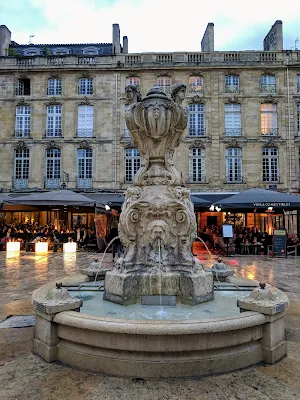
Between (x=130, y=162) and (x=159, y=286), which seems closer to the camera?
(x=159, y=286)

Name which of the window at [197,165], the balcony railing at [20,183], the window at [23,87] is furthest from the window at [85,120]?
the window at [197,165]

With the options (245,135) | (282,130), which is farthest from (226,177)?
(282,130)

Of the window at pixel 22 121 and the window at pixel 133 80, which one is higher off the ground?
the window at pixel 133 80

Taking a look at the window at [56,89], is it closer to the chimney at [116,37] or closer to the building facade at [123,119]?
the building facade at [123,119]

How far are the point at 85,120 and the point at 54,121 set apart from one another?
2127mm

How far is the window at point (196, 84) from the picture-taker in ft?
75.0

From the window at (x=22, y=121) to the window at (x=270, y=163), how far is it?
52.9 feet

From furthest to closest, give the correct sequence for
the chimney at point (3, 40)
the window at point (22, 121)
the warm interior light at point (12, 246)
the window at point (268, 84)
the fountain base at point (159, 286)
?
the chimney at point (3, 40)
the window at point (22, 121)
the window at point (268, 84)
the warm interior light at point (12, 246)
the fountain base at point (159, 286)

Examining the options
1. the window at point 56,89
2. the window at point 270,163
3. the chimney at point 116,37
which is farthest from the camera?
the chimney at point 116,37

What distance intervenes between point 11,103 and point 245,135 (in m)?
16.0

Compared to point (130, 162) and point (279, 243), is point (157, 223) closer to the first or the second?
point (279, 243)

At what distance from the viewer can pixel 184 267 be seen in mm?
4551

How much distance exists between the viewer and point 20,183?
2244 centimetres

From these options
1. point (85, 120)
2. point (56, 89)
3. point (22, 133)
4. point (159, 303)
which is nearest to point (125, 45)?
point (56, 89)
